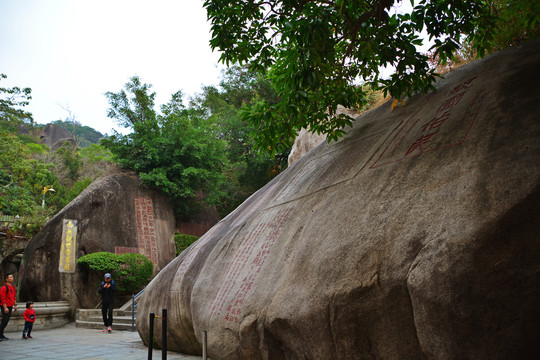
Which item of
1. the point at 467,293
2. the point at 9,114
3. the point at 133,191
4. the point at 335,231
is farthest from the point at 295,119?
the point at 9,114

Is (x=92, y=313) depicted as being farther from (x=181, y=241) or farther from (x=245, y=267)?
(x=245, y=267)

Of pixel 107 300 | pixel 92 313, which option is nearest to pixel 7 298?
pixel 107 300

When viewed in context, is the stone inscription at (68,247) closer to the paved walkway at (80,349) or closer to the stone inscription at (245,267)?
the paved walkway at (80,349)

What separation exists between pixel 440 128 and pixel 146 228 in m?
12.2

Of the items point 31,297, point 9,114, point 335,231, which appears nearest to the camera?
point 335,231

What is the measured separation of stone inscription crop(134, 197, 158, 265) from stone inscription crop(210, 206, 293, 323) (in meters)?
9.60

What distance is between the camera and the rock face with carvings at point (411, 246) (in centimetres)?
207

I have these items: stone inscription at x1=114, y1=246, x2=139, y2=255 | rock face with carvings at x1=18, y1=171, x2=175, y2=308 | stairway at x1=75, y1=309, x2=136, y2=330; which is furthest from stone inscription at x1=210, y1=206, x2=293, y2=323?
stone inscription at x1=114, y1=246, x2=139, y2=255

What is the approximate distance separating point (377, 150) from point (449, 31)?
1.28 m

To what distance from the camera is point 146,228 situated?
541 inches

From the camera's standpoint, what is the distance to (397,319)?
7.89 ft

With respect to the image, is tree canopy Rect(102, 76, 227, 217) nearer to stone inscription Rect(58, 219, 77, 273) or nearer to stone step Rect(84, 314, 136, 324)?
stone inscription Rect(58, 219, 77, 273)

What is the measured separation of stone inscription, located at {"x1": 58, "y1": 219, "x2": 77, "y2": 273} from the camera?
11648 millimetres

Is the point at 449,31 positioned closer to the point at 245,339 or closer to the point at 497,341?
the point at 497,341
